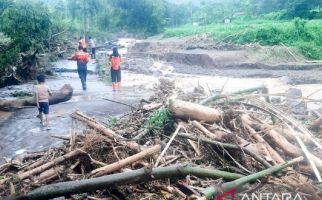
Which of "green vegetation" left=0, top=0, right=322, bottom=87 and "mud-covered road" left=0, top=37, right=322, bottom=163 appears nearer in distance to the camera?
"mud-covered road" left=0, top=37, right=322, bottom=163

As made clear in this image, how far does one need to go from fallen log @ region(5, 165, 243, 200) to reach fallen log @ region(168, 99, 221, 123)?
4.61 ft

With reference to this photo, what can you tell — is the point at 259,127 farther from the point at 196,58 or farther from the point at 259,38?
the point at 259,38

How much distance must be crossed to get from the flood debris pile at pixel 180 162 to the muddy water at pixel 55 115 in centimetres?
301

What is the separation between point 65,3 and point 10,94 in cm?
4261

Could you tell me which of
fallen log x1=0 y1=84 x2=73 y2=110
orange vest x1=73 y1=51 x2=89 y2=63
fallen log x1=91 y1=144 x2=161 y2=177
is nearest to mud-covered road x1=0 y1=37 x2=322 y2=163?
fallen log x1=0 y1=84 x2=73 y2=110

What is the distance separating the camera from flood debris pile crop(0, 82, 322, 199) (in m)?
3.84

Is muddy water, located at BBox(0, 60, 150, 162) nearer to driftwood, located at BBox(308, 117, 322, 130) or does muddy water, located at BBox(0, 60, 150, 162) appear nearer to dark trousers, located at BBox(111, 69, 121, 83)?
dark trousers, located at BBox(111, 69, 121, 83)

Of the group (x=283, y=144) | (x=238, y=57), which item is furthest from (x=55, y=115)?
(x=238, y=57)

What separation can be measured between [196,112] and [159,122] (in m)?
0.64

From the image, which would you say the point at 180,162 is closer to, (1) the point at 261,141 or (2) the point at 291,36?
(1) the point at 261,141

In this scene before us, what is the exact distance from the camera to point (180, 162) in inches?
183

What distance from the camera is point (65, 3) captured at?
174 ft

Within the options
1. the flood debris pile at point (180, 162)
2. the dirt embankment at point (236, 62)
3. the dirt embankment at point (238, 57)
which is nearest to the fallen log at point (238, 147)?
the flood debris pile at point (180, 162)

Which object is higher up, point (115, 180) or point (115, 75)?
point (115, 75)
